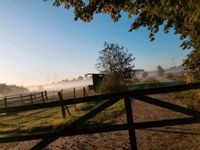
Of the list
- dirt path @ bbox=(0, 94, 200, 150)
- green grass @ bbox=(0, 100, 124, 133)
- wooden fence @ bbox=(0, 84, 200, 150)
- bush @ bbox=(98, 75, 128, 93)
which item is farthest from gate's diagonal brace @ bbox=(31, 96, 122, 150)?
bush @ bbox=(98, 75, 128, 93)

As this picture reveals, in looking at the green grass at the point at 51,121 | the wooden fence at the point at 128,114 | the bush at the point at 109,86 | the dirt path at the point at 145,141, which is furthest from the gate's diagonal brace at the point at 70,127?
the bush at the point at 109,86

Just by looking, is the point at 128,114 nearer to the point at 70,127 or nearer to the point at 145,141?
the point at 70,127

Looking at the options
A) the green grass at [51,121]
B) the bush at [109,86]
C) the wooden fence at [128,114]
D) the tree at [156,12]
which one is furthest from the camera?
the bush at [109,86]

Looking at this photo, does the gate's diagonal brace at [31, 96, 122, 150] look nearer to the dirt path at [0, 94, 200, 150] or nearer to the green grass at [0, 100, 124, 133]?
the dirt path at [0, 94, 200, 150]

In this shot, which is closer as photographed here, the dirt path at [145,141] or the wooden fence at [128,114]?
the wooden fence at [128,114]

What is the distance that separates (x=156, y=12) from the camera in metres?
10.7

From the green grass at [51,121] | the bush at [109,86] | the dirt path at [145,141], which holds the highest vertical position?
the bush at [109,86]

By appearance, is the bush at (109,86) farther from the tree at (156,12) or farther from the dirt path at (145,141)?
the dirt path at (145,141)

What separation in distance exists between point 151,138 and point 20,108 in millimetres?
4664

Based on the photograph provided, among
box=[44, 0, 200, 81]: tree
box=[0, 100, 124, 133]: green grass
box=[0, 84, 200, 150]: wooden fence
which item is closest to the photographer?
box=[0, 84, 200, 150]: wooden fence

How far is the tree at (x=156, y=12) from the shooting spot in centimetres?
765

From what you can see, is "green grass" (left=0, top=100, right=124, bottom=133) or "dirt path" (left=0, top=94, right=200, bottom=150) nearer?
"dirt path" (left=0, top=94, right=200, bottom=150)

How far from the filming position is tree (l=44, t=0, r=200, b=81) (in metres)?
7.65

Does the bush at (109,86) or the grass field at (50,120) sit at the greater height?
the bush at (109,86)
